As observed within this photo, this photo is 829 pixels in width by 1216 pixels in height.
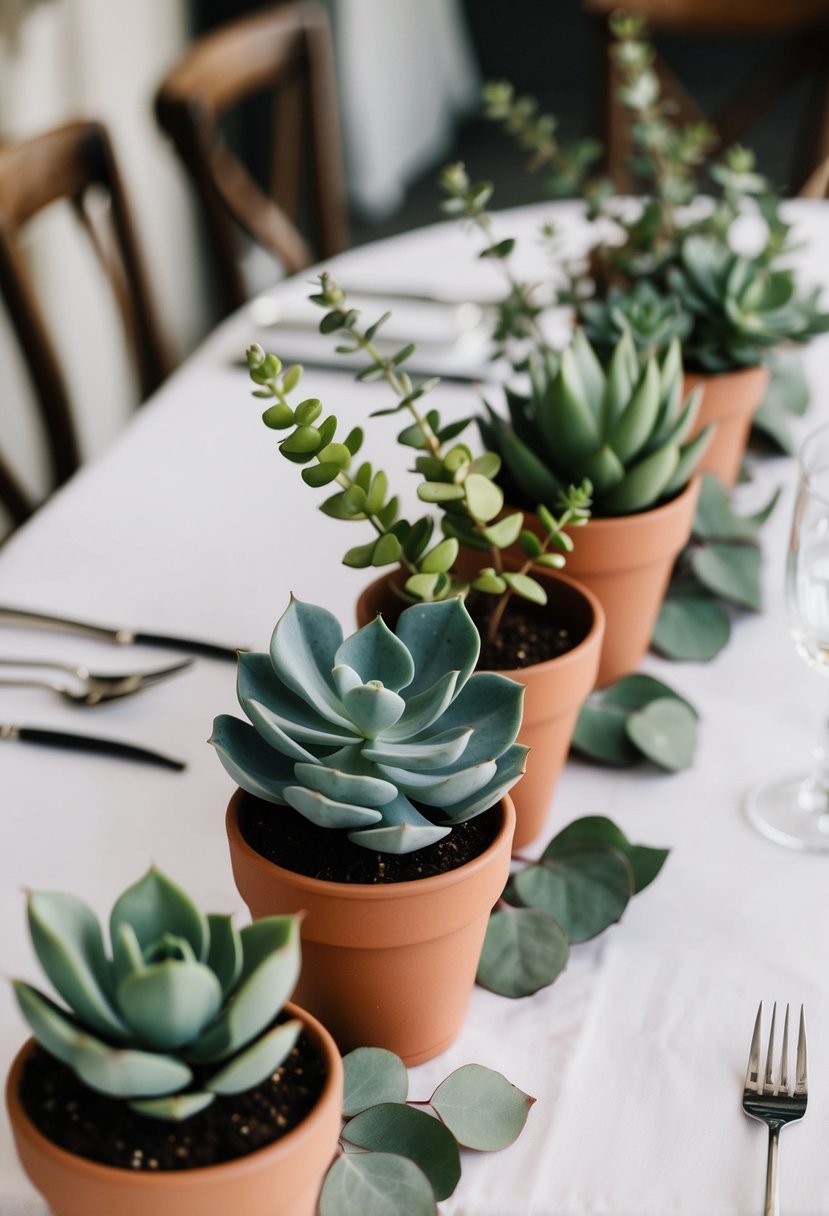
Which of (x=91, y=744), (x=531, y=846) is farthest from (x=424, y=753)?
(x=91, y=744)

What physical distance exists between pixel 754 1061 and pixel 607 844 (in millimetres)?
139

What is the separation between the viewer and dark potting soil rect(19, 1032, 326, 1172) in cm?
44

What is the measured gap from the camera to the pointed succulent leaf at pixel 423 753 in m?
0.53

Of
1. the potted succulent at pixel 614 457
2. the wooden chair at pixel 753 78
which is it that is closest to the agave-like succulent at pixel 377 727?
the potted succulent at pixel 614 457

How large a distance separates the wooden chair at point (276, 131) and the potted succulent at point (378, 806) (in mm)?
1312

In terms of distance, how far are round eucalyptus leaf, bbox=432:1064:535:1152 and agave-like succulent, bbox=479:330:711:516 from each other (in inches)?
13.9

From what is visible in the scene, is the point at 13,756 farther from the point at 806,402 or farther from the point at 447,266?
the point at 447,266

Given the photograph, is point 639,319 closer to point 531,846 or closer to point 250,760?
point 531,846

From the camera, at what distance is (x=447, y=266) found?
165cm

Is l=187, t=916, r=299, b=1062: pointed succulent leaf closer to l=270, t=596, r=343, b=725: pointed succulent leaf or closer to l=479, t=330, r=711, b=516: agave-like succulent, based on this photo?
l=270, t=596, r=343, b=725: pointed succulent leaf

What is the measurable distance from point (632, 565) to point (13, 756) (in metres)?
0.39

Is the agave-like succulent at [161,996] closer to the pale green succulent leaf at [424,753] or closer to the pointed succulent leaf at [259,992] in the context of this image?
the pointed succulent leaf at [259,992]

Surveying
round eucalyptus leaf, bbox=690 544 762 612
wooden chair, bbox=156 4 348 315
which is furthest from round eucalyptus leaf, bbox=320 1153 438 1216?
wooden chair, bbox=156 4 348 315

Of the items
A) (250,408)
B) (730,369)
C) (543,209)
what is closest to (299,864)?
(730,369)
